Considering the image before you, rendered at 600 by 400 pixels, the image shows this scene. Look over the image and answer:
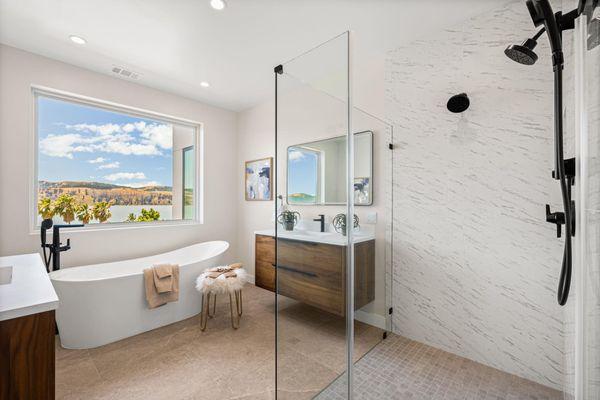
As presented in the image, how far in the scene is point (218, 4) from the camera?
1853mm

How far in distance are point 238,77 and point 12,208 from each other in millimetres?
2499

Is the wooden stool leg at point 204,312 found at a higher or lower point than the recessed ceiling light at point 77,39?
lower

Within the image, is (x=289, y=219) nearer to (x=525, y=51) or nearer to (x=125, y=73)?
(x=525, y=51)

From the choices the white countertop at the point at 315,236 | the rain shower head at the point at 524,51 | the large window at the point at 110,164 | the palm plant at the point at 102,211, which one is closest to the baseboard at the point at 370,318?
the white countertop at the point at 315,236

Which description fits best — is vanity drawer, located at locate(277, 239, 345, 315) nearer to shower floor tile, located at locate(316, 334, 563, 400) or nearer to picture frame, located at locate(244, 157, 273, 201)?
shower floor tile, located at locate(316, 334, 563, 400)

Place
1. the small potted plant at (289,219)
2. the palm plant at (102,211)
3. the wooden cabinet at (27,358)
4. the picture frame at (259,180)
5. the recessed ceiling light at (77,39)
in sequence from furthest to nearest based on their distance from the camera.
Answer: the picture frame at (259,180), the palm plant at (102,211), the recessed ceiling light at (77,39), the small potted plant at (289,219), the wooden cabinet at (27,358)

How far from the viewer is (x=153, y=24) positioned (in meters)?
2.06

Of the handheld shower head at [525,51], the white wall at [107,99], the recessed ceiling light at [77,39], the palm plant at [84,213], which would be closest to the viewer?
the handheld shower head at [525,51]

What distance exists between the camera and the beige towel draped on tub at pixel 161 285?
7.72 ft

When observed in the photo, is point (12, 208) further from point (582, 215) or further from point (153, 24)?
point (582, 215)

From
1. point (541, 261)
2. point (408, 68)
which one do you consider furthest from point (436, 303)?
point (408, 68)

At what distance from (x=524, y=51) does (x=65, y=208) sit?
154 inches

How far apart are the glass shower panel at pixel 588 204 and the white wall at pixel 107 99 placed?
11.9ft

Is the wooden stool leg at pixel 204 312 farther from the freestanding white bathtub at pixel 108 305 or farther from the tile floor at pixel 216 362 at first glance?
the freestanding white bathtub at pixel 108 305
